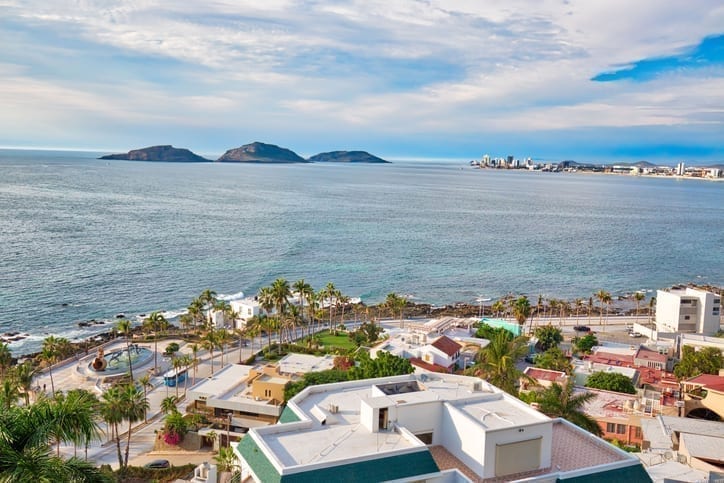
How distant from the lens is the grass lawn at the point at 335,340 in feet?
182

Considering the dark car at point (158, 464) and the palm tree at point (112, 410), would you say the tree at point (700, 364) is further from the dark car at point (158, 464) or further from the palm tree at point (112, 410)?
the palm tree at point (112, 410)

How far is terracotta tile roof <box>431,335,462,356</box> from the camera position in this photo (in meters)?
48.4

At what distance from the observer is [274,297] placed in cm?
5497

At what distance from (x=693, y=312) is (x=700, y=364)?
1975cm

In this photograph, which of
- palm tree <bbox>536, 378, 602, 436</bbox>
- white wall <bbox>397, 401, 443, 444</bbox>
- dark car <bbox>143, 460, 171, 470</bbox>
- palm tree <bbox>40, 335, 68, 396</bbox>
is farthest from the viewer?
palm tree <bbox>40, 335, 68, 396</bbox>

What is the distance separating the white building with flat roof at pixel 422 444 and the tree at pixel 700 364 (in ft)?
92.2

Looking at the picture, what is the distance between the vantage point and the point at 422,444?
17.0 m

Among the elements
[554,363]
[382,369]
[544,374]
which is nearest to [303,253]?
[554,363]

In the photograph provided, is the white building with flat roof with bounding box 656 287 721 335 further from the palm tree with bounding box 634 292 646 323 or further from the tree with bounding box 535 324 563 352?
the tree with bounding box 535 324 563 352

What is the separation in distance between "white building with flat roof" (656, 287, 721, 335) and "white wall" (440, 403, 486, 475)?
51.3 metres

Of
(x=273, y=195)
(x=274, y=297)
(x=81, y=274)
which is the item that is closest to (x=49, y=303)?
(x=81, y=274)

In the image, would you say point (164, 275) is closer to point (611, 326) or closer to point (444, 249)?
point (444, 249)

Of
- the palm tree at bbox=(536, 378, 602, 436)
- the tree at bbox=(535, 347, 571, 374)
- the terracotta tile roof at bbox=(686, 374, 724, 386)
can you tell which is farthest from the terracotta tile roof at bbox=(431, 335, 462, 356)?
the palm tree at bbox=(536, 378, 602, 436)

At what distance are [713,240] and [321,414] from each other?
142 m
